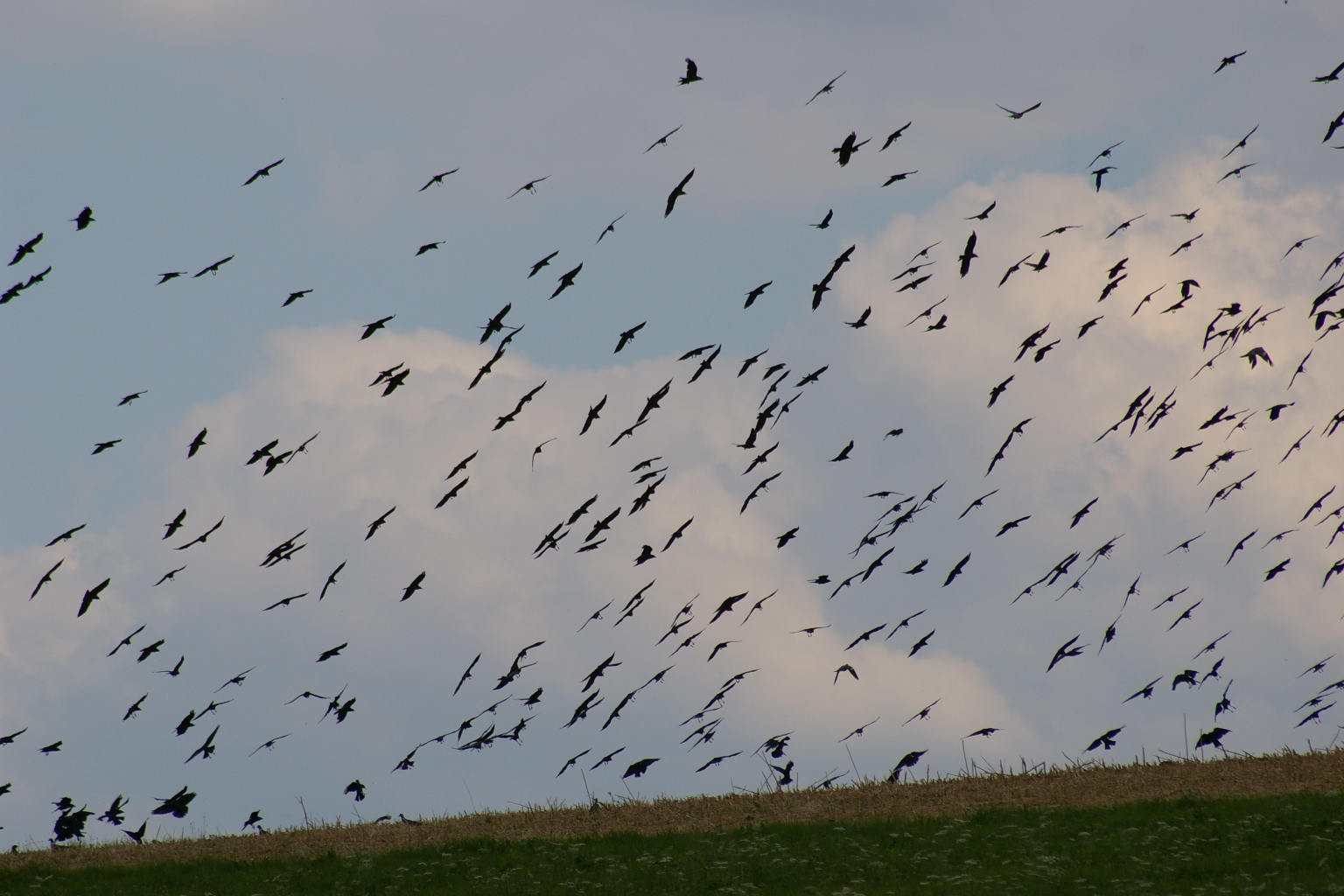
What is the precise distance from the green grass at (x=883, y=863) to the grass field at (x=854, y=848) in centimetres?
4

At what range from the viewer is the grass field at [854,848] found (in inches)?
681

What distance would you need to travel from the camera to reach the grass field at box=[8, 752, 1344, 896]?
56.7ft

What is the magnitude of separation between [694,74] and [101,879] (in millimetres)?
15880

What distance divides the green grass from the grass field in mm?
35

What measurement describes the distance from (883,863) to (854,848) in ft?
3.76

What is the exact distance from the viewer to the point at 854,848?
19.5 m

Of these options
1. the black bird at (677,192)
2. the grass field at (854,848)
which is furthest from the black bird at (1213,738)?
the black bird at (677,192)

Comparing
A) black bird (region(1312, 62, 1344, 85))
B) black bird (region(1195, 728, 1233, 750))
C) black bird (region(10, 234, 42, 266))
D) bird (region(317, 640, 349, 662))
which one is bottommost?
black bird (region(1195, 728, 1233, 750))

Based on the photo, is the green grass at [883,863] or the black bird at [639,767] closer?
the green grass at [883,863]

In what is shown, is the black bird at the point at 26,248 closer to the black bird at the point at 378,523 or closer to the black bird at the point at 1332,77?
the black bird at the point at 378,523

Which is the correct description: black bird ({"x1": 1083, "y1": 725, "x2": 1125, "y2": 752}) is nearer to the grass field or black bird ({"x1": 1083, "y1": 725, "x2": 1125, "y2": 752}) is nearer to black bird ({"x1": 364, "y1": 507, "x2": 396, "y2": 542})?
the grass field

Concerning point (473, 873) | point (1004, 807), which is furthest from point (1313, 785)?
point (473, 873)

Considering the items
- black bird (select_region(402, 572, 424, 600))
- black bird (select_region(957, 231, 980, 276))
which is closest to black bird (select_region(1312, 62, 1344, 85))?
black bird (select_region(957, 231, 980, 276))

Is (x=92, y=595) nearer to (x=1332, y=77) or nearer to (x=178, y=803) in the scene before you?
(x=178, y=803)
